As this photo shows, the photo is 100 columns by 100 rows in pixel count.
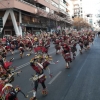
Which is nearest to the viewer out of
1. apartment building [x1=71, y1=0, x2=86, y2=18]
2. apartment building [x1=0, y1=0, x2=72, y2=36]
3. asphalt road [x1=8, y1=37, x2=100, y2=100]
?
asphalt road [x1=8, y1=37, x2=100, y2=100]

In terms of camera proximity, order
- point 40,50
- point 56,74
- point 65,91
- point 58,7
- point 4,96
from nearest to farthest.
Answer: point 4,96, point 65,91, point 40,50, point 56,74, point 58,7

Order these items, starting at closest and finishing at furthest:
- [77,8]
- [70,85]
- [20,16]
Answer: [70,85]
[20,16]
[77,8]

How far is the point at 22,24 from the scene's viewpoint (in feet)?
136

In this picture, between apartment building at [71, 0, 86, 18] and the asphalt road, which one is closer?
the asphalt road

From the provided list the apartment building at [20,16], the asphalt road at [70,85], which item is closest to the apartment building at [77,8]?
the apartment building at [20,16]

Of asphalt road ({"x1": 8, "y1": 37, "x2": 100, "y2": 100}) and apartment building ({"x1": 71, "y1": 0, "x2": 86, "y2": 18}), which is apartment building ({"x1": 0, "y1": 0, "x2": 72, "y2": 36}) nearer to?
asphalt road ({"x1": 8, "y1": 37, "x2": 100, "y2": 100})

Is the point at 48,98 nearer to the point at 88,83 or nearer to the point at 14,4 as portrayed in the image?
the point at 88,83

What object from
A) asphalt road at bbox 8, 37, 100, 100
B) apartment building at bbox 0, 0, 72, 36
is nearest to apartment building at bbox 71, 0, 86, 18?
apartment building at bbox 0, 0, 72, 36

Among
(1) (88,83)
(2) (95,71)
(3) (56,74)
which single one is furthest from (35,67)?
(2) (95,71)

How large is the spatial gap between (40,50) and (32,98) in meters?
2.47

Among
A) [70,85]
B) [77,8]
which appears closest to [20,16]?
[70,85]

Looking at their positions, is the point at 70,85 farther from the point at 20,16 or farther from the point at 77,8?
the point at 77,8

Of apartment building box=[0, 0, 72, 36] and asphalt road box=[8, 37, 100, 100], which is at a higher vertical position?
apartment building box=[0, 0, 72, 36]

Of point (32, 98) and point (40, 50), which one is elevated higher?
point (40, 50)
